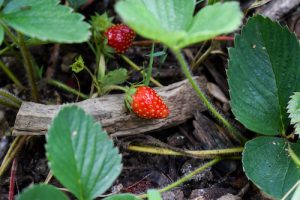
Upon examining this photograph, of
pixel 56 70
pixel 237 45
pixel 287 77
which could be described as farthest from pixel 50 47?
pixel 287 77

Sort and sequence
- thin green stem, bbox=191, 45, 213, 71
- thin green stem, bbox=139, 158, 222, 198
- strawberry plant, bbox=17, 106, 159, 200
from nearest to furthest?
strawberry plant, bbox=17, 106, 159, 200
thin green stem, bbox=139, 158, 222, 198
thin green stem, bbox=191, 45, 213, 71

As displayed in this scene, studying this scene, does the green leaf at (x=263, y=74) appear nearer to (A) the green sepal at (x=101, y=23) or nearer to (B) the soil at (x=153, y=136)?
(B) the soil at (x=153, y=136)

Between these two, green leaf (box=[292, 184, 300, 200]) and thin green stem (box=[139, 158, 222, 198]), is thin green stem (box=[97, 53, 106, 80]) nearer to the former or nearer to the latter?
thin green stem (box=[139, 158, 222, 198])

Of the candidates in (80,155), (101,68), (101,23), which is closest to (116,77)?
(101,68)

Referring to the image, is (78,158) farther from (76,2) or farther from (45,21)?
(76,2)

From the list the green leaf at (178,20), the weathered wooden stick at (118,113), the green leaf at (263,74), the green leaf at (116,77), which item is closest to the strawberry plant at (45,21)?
the green leaf at (178,20)

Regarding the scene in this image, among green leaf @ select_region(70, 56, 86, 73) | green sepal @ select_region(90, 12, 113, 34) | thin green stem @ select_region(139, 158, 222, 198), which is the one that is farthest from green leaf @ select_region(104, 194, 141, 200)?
green sepal @ select_region(90, 12, 113, 34)

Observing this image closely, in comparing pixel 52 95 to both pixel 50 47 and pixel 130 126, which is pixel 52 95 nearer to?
pixel 50 47
